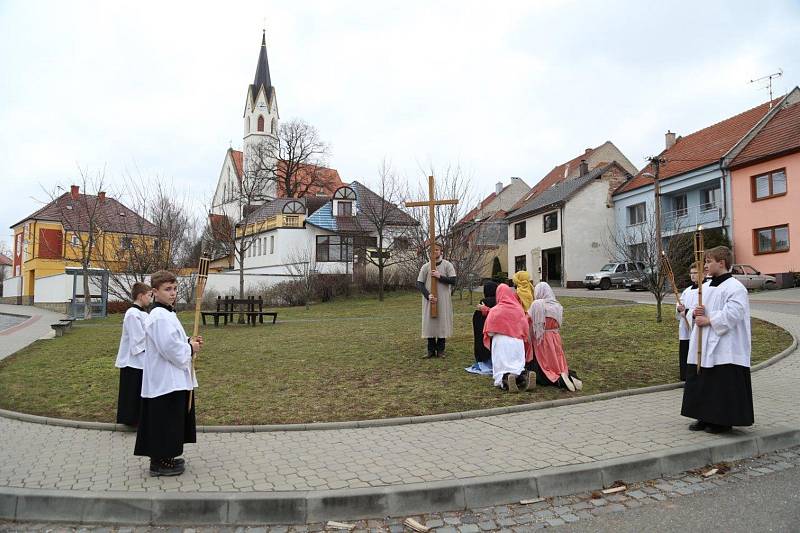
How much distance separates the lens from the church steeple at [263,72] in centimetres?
6800

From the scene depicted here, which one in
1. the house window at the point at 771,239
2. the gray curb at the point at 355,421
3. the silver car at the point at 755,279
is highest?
the house window at the point at 771,239

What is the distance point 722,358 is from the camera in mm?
5379

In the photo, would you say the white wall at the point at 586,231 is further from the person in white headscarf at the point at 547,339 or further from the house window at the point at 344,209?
the person in white headscarf at the point at 547,339

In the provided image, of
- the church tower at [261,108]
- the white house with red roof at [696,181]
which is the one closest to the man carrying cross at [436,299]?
the white house with red roof at [696,181]

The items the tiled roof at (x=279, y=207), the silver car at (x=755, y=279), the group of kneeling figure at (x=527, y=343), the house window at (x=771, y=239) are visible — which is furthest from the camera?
the tiled roof at (x=279, y=207)

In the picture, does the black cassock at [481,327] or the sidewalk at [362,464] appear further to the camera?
the black cassock at [481,327]

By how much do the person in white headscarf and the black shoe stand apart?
15.8 ft

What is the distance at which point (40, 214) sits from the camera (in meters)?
46.3

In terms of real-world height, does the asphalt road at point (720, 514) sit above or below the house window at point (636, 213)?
below

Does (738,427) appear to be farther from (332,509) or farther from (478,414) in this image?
(332,509)

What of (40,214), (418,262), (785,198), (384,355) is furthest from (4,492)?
(40,214)

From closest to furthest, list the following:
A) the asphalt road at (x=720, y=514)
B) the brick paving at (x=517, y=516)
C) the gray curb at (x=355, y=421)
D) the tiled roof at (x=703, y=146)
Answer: the asphalt road at (x=720, y=514)
the brick paving at (x=517, y=516)
the gray curb at (x=355, y=421)
the tiled roof at (x=703, y=146)

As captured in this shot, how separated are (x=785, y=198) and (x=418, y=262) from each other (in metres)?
18.1

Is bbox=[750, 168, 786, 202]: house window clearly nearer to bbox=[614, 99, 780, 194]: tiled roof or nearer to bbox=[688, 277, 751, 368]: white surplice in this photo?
bbox=[614, 99, 780, 194]: tiled roof
